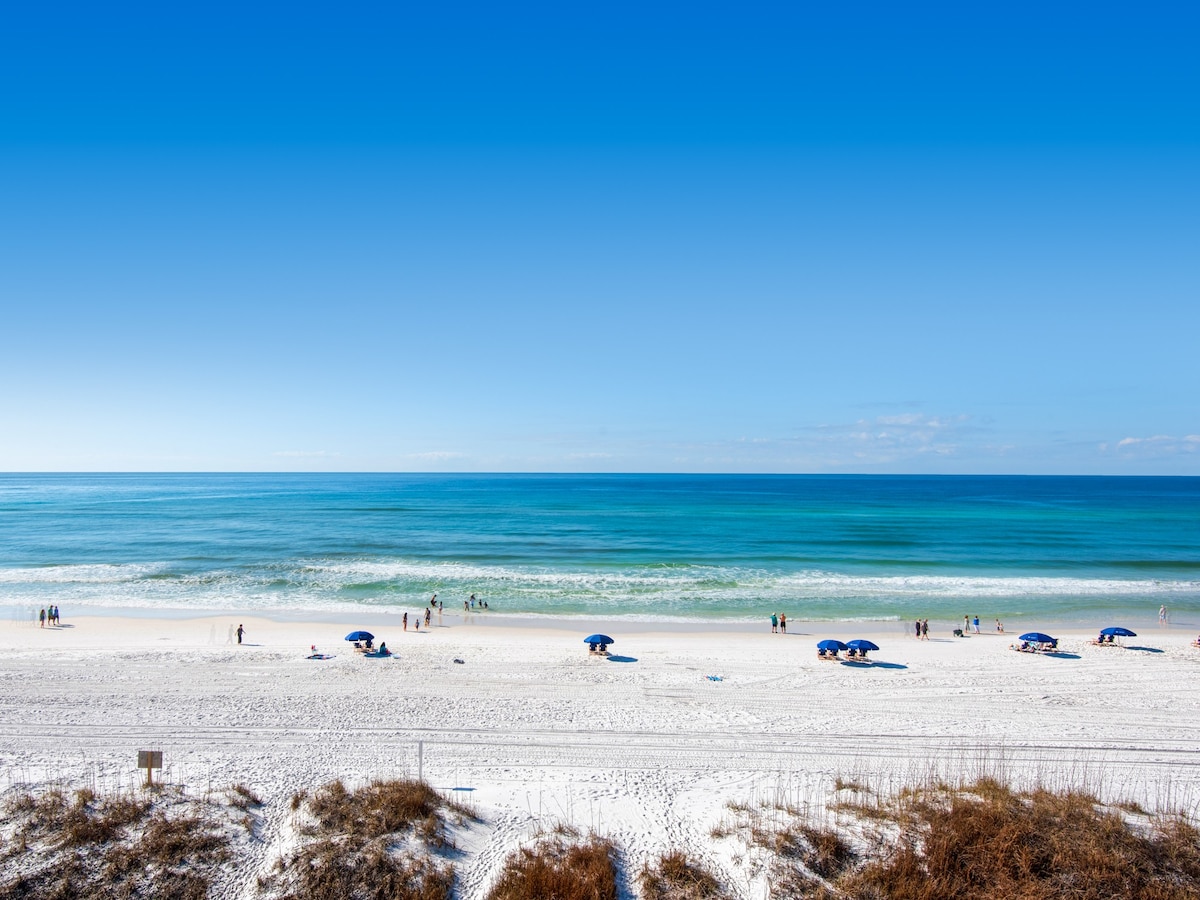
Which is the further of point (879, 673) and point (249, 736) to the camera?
point (879, 673)

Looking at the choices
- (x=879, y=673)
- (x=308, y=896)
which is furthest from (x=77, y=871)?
(x=879, y=673)

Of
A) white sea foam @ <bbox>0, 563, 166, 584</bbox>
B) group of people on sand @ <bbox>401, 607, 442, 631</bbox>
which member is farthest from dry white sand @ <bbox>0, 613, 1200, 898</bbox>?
white sea foam @ <bbox>0, 563, 166, 584</bbox>

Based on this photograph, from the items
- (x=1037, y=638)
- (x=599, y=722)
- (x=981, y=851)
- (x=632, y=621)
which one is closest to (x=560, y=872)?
(x=981, y=851)

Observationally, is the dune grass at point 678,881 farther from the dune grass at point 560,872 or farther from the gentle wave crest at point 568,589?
the gentle wave crest at point 568,589

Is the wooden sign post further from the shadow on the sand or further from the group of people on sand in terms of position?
the shadow on the sand

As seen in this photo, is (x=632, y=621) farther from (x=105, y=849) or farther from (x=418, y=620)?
(x=105, y=849)

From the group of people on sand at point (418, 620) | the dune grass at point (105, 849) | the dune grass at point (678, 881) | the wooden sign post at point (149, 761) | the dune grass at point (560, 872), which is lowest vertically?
the group of people on sand at point (418, 620)

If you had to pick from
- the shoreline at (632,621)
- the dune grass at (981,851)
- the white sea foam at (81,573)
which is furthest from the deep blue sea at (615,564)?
the dune grass at (981,851)

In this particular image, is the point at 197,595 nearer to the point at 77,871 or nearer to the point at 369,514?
the point at 77,871
